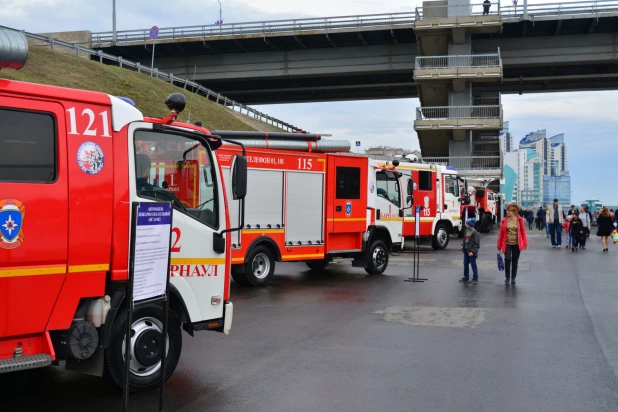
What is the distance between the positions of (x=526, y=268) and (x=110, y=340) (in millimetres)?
15210

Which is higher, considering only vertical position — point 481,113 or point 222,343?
point 481,113

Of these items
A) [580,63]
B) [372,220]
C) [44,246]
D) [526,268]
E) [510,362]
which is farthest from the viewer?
[580,63]

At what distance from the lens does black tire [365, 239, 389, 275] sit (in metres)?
16.9

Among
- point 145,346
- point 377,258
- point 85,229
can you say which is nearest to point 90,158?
point 85,229

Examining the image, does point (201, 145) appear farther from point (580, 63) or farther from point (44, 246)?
point (580, 63)

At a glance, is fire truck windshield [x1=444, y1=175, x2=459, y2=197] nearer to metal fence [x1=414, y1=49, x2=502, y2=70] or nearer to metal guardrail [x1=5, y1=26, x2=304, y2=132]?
metal guardrail [x1=5, y1=26, x2=304, y2=132]

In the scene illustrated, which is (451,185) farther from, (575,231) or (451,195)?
(575,231)

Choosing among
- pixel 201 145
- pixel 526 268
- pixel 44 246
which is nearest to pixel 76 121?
pixel 44 246

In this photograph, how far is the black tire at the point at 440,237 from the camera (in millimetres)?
26812

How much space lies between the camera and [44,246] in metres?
5.54

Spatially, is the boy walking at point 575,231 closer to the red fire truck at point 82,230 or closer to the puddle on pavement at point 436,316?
the puddle on pavement at point 436,316

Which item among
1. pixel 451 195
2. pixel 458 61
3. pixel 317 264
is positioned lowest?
pixel 317 264

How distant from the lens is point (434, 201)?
2650cm

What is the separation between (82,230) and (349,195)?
35.6 ft
